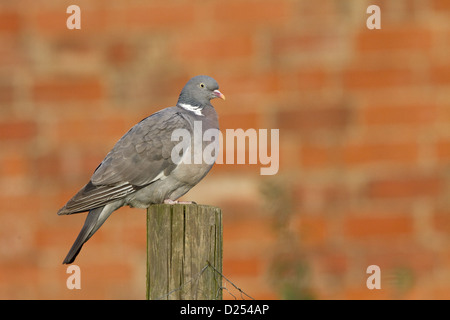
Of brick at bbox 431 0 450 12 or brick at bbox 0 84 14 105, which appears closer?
brick at bbox 431 0 450 12

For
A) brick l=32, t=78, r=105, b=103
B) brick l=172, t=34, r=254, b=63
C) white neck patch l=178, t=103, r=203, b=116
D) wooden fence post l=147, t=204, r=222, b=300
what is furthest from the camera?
brick l=32, t=78, r=105, b=103

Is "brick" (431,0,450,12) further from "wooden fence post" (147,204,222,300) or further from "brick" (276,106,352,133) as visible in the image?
"wooden fence post" (147,204,222,300)

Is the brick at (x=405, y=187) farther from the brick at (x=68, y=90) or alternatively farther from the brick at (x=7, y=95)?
the brick at (x=7, y=95)

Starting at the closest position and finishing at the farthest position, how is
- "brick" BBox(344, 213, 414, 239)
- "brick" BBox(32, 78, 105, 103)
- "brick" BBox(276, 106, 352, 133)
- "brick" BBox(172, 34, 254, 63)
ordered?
"brick" BBox(344, 213, 414, 239), "brick" BBox(276, 106, 352, 133), "brick" BBox(172, 34, 254, 63), "brick" BBox(32, 78, 105, 103)

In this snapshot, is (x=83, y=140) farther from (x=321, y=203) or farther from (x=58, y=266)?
(x=321, y=203)

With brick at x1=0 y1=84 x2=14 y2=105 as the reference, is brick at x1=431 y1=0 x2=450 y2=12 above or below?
above

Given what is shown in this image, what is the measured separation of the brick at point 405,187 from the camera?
6215 mm

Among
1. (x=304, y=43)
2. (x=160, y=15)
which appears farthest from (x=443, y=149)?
(x=160, y=15)

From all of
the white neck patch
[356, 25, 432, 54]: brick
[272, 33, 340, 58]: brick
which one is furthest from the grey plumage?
[356, 25, 432, 54]: brick

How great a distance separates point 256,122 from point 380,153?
91cm

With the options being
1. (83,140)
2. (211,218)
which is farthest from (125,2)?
(211,218)

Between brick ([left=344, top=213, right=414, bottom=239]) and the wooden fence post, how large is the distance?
7.80ft

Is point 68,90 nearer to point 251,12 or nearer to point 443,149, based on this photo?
point 251,12

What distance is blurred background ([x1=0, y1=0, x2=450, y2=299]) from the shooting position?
20.4 ft
